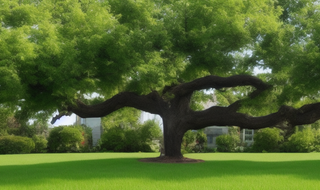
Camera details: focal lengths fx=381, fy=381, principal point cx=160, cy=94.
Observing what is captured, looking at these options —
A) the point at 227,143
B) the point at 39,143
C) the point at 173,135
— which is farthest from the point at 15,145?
the point at 227,143

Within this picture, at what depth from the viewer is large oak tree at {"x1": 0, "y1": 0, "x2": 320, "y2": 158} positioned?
17359 millimetres

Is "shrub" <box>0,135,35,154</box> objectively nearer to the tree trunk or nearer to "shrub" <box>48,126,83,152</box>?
"shrub" <box>48,126,83,152</box>

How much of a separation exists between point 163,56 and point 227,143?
23.7 metres

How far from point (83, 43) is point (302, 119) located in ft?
39.0

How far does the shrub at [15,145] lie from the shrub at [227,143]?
64.4 feet

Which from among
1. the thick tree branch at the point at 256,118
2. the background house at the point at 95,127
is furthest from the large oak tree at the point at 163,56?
the background house at the point at 95,127

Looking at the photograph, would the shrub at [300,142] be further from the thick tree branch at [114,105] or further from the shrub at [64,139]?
the shrub at [64,139]

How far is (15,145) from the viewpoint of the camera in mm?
37531

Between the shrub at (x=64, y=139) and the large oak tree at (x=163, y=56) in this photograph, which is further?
the shrub at (x=64, y=139)

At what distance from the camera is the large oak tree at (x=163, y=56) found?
57.0ft

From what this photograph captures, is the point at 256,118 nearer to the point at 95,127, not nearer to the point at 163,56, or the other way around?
the point at 163,56

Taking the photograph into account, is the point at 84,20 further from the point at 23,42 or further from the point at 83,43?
the point at 23,42

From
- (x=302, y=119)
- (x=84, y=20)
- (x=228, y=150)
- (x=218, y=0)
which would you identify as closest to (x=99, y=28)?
(x=84, y=20)

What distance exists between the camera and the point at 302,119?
20.0 metres
